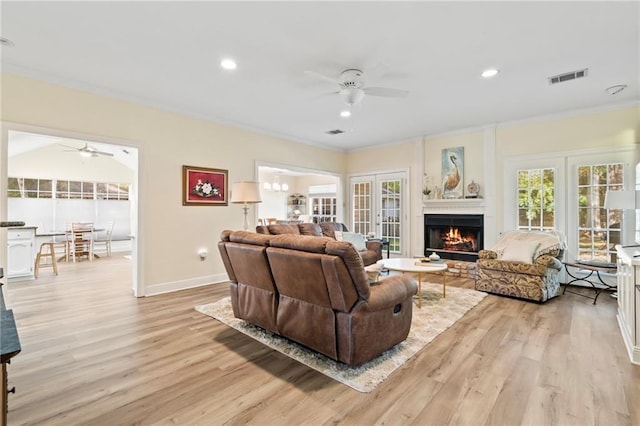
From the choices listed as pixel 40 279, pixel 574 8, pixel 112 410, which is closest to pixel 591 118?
pixel 574 8

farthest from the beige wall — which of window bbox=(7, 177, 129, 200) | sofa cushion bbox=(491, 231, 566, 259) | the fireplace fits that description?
window bbox=(7, 177, 129, 200)

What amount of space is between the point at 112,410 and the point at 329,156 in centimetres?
640

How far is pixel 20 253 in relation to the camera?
550 cm

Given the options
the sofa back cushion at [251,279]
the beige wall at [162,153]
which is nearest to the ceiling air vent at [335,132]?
the beige wall at [162,153]

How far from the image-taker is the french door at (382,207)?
23.1 feet

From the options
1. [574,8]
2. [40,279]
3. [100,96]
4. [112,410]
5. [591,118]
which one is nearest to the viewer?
[112,410]

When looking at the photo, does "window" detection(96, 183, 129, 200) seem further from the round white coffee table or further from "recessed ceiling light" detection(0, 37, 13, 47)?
the round white coffee table

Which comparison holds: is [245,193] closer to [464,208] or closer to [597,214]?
[464,208]

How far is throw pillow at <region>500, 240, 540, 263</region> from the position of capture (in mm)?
4324

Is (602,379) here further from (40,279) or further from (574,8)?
(40,279)

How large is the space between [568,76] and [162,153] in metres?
5.39

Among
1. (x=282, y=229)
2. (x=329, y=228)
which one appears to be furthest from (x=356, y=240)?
(x=282, y=229)

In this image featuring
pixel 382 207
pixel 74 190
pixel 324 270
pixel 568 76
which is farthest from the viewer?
pixel 74 190

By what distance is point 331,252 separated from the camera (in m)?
2.22
